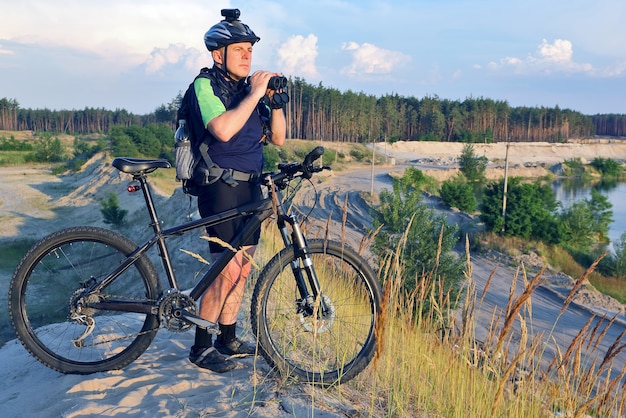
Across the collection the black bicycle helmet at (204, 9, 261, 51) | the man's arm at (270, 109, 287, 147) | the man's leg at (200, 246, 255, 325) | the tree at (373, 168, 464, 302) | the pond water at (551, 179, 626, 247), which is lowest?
the pond water at (551, 179, 626, 247)

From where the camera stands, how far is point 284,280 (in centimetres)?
338

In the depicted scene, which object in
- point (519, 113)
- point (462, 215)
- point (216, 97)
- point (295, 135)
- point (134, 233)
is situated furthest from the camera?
point (519, 113)

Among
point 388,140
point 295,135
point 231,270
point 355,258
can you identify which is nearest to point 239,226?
point 231,270

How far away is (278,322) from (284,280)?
40cm

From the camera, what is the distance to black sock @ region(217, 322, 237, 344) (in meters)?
3.63

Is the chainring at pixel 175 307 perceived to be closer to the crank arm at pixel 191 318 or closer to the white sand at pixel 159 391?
the crank arm at pixel 191 318

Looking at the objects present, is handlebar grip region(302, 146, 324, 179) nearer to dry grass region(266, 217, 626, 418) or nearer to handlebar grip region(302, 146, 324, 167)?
handlebar grip region(302, 146, 324, 167)

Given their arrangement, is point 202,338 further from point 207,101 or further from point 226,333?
point 207,101

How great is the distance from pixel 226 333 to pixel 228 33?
77.6 inches

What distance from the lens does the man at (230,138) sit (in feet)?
10.2

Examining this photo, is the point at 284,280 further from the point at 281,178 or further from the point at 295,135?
the point at 295,135

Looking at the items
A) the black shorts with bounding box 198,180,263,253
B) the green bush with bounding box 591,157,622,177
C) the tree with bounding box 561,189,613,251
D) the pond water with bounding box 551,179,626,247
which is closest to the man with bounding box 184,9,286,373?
the black shorts with bounding box 198,180,263,253

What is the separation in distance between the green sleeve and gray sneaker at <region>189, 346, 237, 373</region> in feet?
4.87

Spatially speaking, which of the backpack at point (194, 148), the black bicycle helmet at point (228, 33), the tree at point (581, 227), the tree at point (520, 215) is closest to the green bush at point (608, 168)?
the tree at point (581, 227)
